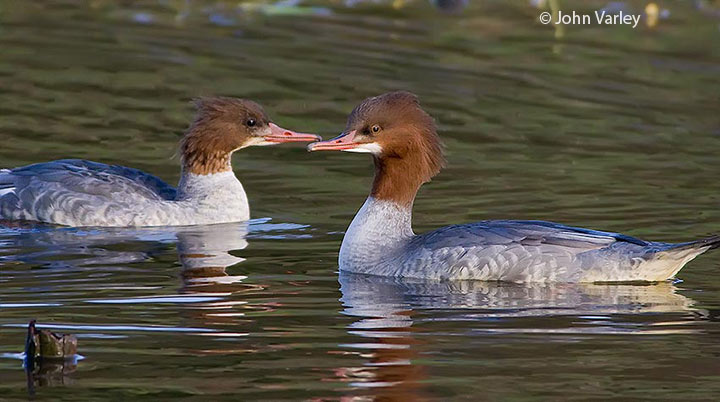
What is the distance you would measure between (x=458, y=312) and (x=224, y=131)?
4.93 m

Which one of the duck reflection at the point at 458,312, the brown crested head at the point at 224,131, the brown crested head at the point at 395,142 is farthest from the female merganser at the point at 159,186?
the duck reflection at the point at 458,312

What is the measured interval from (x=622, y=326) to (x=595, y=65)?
11.9 meters

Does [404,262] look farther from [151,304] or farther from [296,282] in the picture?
[151,304]

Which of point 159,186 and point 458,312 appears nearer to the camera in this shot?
point 458,312

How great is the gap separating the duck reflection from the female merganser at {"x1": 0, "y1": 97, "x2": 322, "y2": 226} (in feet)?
10.1

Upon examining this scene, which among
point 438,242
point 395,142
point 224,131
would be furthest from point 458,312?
point 224,131

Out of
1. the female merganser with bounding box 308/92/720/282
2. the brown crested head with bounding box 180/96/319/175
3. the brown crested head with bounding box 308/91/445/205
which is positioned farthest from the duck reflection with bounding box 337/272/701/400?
the brown crested head with bounding box 180/96/319/175

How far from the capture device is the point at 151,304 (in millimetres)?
9508

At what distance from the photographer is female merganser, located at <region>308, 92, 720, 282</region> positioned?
1033 cm

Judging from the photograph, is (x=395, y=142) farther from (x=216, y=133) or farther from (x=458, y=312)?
(x=216, y=133)

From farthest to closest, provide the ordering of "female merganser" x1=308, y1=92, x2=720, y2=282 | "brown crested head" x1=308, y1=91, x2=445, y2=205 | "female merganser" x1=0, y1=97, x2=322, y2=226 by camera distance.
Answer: "female merganser" x1=0, y1=97, x2=322, y2=226 < "brown crested head" x1=308, y1=91, x2=445, y2=205 < "female merganser" x1=308, y1=92, x2=720, y2=282

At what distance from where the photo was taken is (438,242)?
10.5 m

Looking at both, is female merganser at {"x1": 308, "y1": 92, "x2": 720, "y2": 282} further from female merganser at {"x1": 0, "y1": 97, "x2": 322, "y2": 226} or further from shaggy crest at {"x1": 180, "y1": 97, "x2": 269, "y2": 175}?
shaggy crest at {"x1": 180, "y1": 97, "x2": 269, "y2": 175}

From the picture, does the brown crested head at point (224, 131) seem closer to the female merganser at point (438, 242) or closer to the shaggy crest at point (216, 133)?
the shaggy crest at point (216, 133)
